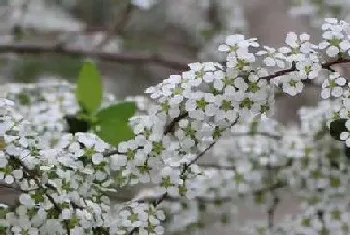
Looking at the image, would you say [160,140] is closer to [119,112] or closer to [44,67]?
[119,112]

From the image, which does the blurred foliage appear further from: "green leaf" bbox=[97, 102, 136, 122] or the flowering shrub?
the flowering shrub

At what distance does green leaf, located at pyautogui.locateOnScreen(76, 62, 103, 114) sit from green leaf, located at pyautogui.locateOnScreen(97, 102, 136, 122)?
1.0 inches

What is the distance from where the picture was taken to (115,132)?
70 cm

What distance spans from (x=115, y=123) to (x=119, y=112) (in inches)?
1.4

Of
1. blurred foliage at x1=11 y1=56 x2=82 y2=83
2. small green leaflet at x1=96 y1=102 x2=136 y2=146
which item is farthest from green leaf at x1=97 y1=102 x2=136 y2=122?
blurred foliage at x1=11 y1=56 x2=82 y2=83

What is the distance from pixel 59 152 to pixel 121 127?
0.34 feet

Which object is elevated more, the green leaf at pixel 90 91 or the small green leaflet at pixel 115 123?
the green leaf at pixel 90 91

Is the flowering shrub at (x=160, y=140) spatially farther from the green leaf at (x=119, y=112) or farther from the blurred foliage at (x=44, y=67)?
the blurred foliage at (x=44, y=67)

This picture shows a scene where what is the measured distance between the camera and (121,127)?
2.30ft

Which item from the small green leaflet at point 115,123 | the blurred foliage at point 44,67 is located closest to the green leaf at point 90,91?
the small green leaflet at point 115,123

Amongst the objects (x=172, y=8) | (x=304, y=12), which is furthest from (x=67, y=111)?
(x=172, y=8)

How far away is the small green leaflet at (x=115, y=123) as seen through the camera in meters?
0.69

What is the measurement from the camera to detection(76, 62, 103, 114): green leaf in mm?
788

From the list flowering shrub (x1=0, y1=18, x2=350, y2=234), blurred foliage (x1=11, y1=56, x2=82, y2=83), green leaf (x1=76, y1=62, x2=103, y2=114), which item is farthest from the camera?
blurred foliage (x1=11, y1=56, x2=82, y2=83)
